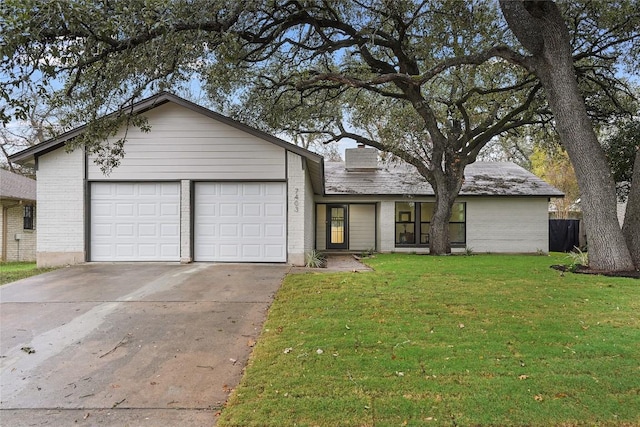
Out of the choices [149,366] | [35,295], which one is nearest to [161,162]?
[35,295]

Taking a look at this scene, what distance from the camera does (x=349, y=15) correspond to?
10.8 metres

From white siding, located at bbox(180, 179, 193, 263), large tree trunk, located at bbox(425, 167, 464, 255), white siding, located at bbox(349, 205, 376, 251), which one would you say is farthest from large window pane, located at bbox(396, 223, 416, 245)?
white siding, located at bbox(180, 179, 193, 263)

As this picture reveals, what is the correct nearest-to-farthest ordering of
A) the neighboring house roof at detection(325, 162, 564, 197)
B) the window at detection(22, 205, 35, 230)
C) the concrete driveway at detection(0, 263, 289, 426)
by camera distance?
the concrete driveway at detection(0, 263, 289, 426)
the neighboring house roof at detection(325, 162, 564, 197)
the window at detection(22, 205, 35, 230)

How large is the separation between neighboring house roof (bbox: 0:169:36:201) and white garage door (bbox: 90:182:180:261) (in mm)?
7623

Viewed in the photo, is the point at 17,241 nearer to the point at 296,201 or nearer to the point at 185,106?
the point at 185,106

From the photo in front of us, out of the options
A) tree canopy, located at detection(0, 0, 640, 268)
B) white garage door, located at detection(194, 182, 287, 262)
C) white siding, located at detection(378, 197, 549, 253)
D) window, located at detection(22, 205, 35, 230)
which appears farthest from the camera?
window, located at detection(22, 205, 35, 230)

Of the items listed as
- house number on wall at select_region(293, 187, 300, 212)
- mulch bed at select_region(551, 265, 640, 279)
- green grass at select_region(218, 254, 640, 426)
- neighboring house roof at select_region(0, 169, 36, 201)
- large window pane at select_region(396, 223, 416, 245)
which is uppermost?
neighboring house roof at select_region(0, 169, 36, 201)

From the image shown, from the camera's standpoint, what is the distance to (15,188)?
658 inches

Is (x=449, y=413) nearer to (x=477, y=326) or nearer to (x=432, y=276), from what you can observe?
(x=477, y=326)

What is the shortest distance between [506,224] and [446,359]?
45.3ft

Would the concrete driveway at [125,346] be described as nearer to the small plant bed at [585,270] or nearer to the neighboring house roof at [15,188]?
the small plant bed at [585,270]

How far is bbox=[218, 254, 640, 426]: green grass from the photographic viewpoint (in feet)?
10.2

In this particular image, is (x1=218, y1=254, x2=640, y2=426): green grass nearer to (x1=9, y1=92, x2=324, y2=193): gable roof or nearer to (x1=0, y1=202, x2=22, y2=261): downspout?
(x1=9, y1=92, x2=324, y2=193): gable roof

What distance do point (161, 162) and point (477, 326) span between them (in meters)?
9.00
